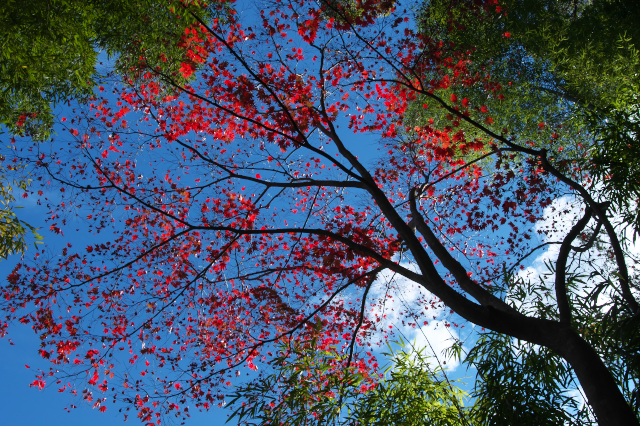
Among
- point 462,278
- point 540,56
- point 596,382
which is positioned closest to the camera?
point 596,382

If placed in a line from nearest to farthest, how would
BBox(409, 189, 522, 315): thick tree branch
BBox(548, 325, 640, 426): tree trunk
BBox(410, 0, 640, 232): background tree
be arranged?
BBox(548, 325, 640, 426): tree trunk < BBox(409, 189, 522, 315): thick tree branch < BBox(410, 0, 640, 232): background tree

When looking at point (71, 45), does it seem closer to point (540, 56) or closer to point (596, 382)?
point (596, 382)

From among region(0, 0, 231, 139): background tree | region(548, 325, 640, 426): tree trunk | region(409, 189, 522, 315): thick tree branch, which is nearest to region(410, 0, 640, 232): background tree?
region(409, 189, 522, 315): thick tree branch

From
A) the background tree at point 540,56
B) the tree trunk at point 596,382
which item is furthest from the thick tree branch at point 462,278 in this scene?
the background tree at point 540,56

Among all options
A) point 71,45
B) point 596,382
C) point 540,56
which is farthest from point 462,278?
point 71,45

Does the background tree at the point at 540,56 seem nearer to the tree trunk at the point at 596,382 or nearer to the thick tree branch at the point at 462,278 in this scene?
the thick tree branch at the point at 462,278

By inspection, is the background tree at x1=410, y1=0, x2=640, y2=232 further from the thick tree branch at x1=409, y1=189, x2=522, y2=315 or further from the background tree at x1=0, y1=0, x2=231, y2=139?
the background tree at x1=0, y1=0, x2=231, y2=139

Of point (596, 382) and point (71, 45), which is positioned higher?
A: point (71, 45)

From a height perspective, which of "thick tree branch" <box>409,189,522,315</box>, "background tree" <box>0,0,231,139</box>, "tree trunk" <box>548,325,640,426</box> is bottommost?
"tree trunk" <box>548,325,640,426</box>

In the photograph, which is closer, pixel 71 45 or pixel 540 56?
pixel 71 45

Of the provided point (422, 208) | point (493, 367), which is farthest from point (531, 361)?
point (422, 208)

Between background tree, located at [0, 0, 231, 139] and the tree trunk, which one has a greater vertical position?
background tree, located at [0, 0, 231, 139]

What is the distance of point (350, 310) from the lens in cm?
683

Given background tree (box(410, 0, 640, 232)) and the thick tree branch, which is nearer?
the thick tree branch
